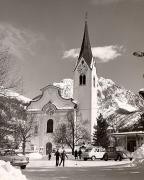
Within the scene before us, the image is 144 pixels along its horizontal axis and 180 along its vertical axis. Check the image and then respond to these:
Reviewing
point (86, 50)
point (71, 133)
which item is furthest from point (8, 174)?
point (86, 50)

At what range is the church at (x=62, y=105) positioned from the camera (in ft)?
250

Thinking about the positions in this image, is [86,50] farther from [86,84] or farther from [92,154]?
[92,154]

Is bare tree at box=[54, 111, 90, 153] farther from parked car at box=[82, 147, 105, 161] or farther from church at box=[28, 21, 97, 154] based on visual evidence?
parked car at box=[82, 147, 105, 161]

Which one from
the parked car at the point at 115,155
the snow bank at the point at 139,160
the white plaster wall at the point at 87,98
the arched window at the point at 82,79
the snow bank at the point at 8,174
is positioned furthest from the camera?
the arched window at the point at 82,79

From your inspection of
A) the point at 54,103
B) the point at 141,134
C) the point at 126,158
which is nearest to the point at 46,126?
the point at 54,103

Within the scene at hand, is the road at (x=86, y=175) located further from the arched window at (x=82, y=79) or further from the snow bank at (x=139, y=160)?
the arched window at (x=82, y=79)

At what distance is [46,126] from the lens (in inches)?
3059

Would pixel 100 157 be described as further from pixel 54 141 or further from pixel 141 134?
pixel 54 141

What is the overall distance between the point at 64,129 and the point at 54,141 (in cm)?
363

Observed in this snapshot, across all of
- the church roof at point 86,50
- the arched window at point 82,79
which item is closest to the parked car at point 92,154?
the arched window at point 82,79

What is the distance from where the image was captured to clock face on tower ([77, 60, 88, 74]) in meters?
82.2

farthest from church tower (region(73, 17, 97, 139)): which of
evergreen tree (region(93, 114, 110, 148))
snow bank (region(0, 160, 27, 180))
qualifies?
snow bank (region(0, 160, 27, 180))

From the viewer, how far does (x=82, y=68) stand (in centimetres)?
8250

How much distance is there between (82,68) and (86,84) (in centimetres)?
383
